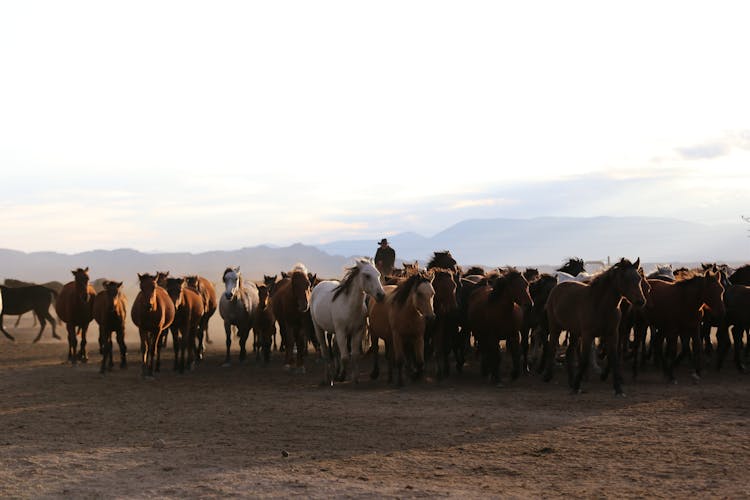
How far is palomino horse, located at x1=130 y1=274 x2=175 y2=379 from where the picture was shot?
1700 centimetres

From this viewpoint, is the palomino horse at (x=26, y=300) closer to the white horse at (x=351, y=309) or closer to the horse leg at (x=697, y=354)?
the white horse at (x=351, y=309)

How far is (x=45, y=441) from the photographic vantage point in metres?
11.0

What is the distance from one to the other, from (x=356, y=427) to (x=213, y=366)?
953 centimetres

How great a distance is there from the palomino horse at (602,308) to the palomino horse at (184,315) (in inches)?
335

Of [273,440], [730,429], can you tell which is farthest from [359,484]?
[730,429]

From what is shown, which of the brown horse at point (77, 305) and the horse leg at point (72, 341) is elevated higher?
the brown horse at point (77, 305)

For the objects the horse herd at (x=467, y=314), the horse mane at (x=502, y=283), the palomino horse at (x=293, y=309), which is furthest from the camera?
A: the palomino horse at (x=293, y=309)

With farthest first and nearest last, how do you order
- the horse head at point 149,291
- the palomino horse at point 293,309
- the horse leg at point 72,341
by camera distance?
the horse leg at point 72,341 → the palomino horse at point 293,309 → the horse head at point 149,291

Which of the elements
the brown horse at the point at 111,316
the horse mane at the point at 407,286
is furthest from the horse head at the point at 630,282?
the brown horse at the point at 111,316

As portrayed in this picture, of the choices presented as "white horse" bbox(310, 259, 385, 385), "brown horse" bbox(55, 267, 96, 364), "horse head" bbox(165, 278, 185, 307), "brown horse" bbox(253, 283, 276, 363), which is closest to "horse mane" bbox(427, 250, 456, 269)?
"white horse" bbox(310, 259, 385, 385)

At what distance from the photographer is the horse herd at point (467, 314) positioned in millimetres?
15062

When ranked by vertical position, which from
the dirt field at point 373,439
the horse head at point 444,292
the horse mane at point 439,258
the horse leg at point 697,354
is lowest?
the dirt field at point 373,439

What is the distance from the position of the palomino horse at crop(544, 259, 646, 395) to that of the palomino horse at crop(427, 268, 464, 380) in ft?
7.13

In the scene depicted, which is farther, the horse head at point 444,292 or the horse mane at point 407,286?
the horse head at point 444,292
